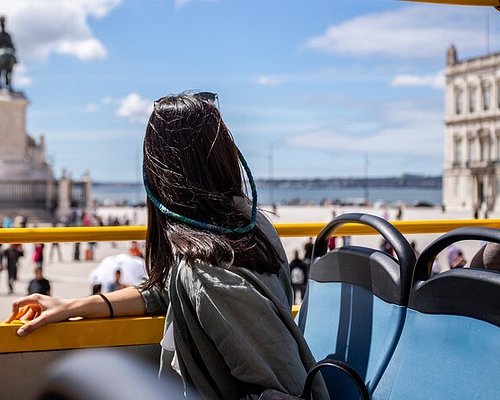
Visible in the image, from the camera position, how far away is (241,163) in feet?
7.41

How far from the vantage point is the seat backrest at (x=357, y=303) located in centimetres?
239

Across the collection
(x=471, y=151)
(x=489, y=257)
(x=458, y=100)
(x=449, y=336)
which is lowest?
(x=449, y=336)

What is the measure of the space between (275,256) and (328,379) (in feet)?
1.98

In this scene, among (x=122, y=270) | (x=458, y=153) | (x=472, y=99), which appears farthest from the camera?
(x=458, y=153)

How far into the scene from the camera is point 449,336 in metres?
2.12

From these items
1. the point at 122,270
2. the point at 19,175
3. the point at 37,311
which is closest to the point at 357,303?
the point at 37,311

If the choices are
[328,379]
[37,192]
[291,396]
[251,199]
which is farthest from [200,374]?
[37,192]

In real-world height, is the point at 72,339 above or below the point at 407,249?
below

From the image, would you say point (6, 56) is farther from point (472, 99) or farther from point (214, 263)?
point (472, 99)

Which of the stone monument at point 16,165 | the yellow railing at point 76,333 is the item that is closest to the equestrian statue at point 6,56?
the stone monument at point 16,165

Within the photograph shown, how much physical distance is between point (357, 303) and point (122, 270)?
23.4ft

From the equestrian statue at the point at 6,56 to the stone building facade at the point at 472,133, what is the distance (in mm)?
53629

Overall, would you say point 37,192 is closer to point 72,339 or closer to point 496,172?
point 72,339

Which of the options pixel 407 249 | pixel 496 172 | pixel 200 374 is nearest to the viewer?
pixel 200 374
